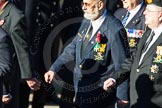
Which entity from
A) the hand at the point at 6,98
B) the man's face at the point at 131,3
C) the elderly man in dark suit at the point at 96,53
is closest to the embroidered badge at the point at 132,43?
the man's face at the point at 131,3

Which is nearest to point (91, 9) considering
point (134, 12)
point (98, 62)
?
point (98, 62)

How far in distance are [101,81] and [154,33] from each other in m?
0.81

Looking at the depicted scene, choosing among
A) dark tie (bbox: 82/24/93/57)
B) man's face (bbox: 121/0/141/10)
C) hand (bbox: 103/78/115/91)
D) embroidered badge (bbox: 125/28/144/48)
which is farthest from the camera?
man's face (bbox: 121/0/141/10)

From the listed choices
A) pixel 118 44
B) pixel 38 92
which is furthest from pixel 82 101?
pixel 38 92

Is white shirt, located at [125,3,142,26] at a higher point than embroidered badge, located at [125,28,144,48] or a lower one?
higher

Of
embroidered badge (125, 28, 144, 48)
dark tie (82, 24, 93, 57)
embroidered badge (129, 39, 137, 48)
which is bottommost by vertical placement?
embroidered badge (129, 39, 137, 48)

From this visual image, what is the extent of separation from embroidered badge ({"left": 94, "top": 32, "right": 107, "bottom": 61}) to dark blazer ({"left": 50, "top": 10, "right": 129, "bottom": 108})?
2 centimetres

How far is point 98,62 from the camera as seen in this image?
7.13 meters

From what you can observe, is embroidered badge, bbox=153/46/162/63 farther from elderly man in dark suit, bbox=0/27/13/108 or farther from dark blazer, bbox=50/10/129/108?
elderly man in dark suit, bbox=0/27/13/108

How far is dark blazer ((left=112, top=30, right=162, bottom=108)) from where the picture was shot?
666 centimetres

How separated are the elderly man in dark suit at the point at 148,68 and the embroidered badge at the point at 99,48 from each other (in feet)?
0.96

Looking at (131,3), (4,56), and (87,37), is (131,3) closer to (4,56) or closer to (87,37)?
(87,37)

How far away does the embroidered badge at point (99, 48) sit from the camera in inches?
280

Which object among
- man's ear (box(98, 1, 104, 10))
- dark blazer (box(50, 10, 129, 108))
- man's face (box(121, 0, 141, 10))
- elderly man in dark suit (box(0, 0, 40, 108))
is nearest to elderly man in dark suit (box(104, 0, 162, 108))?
dark blazer (box(50, 10, 129, 108))
